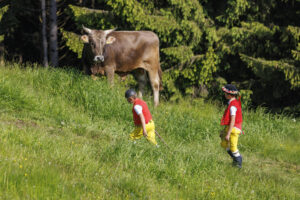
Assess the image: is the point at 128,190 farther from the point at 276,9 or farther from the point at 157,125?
the point at 276,9

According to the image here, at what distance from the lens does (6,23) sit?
1596cm

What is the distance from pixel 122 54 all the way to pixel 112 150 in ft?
19.7

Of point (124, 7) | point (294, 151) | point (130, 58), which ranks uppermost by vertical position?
point (124, 7)

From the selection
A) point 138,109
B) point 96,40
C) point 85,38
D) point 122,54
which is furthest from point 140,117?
point 122,54

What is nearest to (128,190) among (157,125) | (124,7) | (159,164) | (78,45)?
(159,164)

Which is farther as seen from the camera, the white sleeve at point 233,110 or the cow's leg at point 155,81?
the cow's leg at point 155,81

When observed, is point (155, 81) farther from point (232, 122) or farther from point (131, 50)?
point (232, 122)

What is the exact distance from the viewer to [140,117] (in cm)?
651

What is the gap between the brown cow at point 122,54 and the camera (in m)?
10.6

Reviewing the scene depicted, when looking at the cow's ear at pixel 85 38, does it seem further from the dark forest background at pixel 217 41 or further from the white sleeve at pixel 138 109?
the white sleeve at pixel 138 109

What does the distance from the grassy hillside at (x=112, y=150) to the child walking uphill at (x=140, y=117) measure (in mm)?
337

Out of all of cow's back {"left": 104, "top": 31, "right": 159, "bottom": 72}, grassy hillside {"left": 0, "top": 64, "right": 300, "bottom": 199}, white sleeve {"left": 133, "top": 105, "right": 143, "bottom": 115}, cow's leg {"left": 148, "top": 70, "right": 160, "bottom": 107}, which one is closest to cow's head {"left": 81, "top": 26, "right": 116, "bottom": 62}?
cow's back {"left": 104, "top": 31, "right": 159, "bottom": 72}

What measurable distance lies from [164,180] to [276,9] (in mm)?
10322

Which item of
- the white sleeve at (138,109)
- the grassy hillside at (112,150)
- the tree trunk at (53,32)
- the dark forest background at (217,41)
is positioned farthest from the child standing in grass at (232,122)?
the tree trunk at (53,32)
